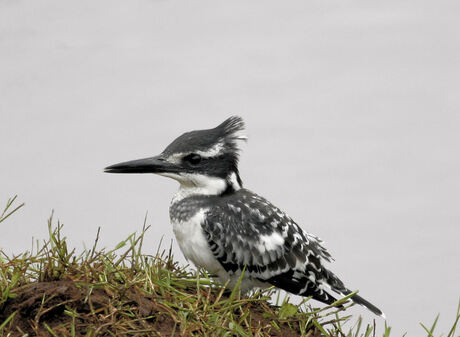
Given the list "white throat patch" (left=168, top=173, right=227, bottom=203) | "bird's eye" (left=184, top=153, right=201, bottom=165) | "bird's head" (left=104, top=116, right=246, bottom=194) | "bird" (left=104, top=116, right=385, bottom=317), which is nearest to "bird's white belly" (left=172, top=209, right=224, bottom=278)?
"bird" (left=104, top=116, right=385, bottom=317)

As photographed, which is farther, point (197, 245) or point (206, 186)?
point (206, 186)

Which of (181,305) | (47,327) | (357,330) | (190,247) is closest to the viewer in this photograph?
(47,327)

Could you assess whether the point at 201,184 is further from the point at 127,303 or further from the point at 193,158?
the point at 127,303

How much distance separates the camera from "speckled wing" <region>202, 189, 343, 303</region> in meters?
6.99

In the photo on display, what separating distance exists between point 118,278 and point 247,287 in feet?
4.67

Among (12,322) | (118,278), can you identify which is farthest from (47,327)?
(118,278)

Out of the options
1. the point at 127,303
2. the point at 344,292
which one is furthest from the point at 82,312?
the point at 344,292

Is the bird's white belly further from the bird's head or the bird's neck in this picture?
the bird's head

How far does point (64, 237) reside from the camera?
621cm

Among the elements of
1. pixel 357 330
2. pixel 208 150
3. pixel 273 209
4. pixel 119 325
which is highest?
pixel 208 150

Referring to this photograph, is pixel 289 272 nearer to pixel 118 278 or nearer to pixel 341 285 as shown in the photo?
pixel 341 285

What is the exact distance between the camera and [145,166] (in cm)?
744

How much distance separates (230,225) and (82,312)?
187 centimetres

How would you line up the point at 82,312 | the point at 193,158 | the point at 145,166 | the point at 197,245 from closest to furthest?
the point at 82,312, the point at 197,245, the point at 193,158, the point at 145,166
